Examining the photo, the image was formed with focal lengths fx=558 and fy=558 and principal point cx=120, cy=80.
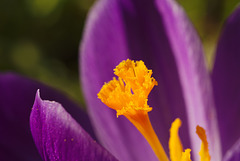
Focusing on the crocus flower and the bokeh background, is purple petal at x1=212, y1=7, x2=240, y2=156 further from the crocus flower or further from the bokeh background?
the bokeh background

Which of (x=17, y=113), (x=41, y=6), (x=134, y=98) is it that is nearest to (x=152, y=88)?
(x=134, y=98)

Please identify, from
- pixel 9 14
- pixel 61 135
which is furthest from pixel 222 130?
pixel 9 14

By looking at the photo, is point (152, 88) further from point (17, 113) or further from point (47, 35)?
point (47, 35)

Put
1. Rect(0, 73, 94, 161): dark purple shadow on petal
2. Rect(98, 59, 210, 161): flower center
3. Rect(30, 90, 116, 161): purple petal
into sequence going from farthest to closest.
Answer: Rect(0, 73, 94, 161): dark purple shadow on petal, Rect(98, 59, 210, 161): flower center, Rect(30, 90, 116, 161): purple petal

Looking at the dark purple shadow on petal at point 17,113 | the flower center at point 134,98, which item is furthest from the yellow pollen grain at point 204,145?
the dark purple shadow on petal at point 17,113

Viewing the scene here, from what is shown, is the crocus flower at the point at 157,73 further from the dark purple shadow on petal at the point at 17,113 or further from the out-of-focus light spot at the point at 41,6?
the out-of-focus light spot at the point at 41,6

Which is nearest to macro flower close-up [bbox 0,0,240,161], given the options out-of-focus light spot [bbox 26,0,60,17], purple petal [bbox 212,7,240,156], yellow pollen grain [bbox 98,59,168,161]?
purple petal [bbox 212,7,240,156]
